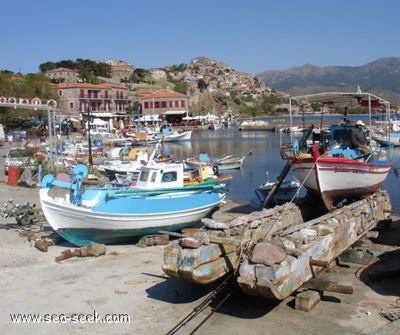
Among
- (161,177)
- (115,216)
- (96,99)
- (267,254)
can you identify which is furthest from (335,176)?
(96,99)

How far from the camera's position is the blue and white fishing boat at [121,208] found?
12906 millimetres

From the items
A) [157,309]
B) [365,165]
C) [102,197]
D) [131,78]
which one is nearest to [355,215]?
[365,165]

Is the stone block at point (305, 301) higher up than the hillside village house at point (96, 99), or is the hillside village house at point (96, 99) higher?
the hillside village house at point (96, 99)

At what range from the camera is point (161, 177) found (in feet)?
50.0

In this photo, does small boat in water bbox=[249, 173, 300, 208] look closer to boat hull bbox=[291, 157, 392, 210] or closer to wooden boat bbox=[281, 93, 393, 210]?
wooden boat bbox=[281, 93, 393, 210]

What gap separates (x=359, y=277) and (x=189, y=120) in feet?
322

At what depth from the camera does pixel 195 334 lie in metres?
7.79

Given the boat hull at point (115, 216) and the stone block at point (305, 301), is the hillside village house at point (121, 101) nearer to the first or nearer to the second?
the boat hull at point (115, 216)

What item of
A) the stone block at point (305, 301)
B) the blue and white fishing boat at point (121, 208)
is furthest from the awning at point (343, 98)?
the stone block at point (305, 301)

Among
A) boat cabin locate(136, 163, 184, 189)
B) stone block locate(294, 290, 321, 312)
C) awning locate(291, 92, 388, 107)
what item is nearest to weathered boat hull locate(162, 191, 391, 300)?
stone block locate(294, 290, 321, 312)

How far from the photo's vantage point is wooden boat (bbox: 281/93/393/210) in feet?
45.4

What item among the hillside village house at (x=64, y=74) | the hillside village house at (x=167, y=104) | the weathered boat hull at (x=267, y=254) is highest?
the hillside village house at (x=64, y=74)

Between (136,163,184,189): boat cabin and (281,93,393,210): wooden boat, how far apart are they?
11.3ft

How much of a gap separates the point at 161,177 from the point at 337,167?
5298 mm
